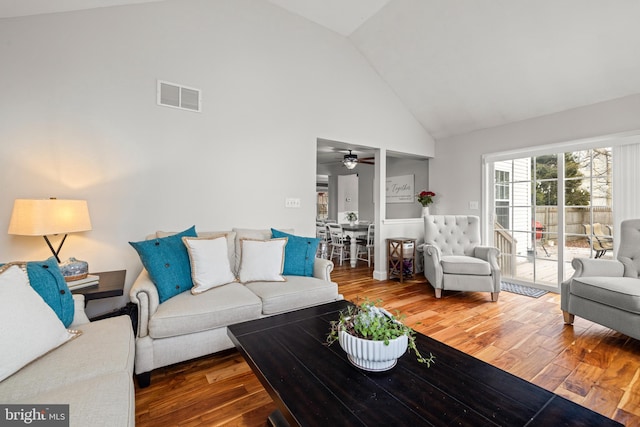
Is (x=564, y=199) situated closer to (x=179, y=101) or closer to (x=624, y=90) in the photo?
(x=624, y=90)

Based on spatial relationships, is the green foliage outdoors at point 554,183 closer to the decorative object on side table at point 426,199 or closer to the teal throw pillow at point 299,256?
the decorative object on side table at point 426,199

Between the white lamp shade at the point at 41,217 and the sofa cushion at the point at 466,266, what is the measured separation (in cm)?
379

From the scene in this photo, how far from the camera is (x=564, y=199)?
12.5 feet

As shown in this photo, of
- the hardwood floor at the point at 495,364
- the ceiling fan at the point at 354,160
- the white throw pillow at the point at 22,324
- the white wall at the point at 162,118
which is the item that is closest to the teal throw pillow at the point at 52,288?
the white throw pillow at the point at 22,324

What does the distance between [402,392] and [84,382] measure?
4.13 feet

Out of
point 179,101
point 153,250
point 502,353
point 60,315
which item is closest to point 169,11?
point 179,101

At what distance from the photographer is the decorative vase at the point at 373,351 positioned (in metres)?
1.14

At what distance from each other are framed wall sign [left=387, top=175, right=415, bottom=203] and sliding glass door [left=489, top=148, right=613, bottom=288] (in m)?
1.65

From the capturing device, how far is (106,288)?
6.62ft

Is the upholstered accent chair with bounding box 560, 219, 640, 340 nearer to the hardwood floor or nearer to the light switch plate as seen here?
the hardwood floor

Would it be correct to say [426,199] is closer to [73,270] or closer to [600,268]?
[600,268]

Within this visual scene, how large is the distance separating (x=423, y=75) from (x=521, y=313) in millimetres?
3346

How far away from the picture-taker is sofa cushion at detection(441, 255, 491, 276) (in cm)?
346

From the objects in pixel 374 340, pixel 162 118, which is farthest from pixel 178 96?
pixel 374 340
